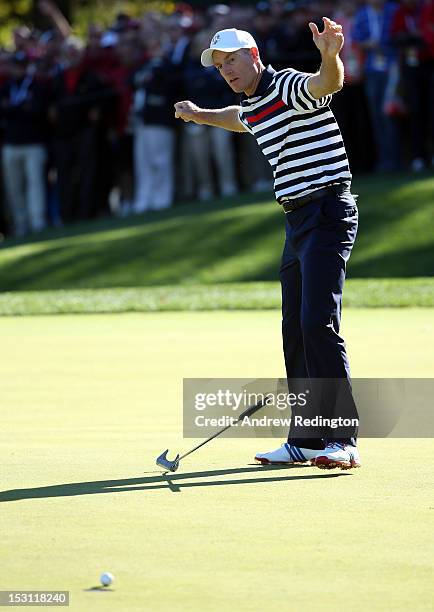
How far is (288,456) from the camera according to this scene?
5840mm

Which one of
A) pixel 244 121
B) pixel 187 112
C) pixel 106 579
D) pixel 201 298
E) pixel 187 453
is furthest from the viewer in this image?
pixel 201 298

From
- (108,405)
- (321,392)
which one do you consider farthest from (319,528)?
(108,405)

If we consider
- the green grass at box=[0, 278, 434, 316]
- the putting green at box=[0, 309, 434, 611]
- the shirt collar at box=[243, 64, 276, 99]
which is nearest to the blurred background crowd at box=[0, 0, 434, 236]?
the green grass at box=[0, 278, 434, 316]

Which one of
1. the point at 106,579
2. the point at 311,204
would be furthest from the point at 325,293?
the point at 106,579

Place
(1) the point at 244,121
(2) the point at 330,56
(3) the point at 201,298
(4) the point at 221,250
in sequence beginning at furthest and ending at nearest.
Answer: (4) the point at 221,250, (3) the point at 201,298, (1) the point at 244,121, (2) the point at 330,56

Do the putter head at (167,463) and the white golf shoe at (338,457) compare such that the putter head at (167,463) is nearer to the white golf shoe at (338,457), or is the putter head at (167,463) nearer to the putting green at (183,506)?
the putting green at (183,506)

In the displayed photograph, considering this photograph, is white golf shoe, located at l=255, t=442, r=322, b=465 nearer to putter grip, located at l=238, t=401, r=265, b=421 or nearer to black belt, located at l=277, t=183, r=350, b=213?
putter grip, located at l=238, t=401, r=265, b=421

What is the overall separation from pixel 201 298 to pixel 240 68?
7.10 meters

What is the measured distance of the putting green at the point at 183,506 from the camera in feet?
12.5

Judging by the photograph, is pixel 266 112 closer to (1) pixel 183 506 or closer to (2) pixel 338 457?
(2) pixel 338 457

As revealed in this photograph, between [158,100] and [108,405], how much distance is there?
38.7ft

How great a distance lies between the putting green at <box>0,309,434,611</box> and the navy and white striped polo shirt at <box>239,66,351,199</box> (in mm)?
1215

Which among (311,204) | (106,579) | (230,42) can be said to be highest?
(230,42)

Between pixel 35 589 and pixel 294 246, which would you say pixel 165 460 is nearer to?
pixel 294 246
